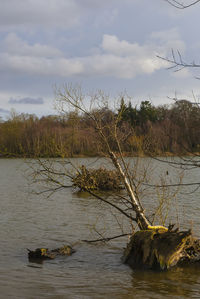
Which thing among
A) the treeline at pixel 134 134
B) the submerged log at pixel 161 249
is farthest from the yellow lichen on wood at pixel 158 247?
the treeline at pixel 134 134

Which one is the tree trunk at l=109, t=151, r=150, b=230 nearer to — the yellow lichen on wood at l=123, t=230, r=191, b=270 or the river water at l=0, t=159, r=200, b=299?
the yellow lichen on wood at l=123, t=230, r=191, b=270

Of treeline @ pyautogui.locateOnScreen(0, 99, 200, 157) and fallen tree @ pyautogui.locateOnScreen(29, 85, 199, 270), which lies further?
fallen tree @ pyautogui.locateOnScreen(29, 85, 199, 270)

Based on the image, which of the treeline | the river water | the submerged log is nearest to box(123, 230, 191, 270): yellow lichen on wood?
the submerged log

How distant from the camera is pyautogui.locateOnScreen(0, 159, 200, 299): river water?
288 inches

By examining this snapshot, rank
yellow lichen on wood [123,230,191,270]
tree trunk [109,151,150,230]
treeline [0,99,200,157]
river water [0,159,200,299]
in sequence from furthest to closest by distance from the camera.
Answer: tree trunk [109,151,150,230]
yellow lichen on wood [123,230,191,270]
river water [0,159,200,299]
treeline [0,99,200,157]

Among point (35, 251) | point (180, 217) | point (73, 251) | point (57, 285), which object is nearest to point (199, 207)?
point (180, 217)

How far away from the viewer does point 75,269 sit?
8750 millimetres

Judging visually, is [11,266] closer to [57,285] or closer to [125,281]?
[57,285]

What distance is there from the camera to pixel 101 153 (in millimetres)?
9305

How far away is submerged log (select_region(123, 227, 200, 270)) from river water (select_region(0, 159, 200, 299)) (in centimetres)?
27

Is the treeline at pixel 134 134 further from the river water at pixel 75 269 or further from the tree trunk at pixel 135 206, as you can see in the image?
the river water at pixel 75 269

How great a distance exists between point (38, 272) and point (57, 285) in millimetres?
961

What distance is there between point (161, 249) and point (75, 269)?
2.10 meters

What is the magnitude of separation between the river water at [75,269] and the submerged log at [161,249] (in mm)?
269
